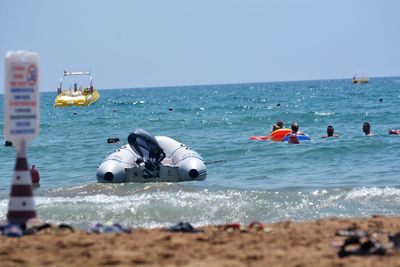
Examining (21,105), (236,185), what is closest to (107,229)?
(21,105)

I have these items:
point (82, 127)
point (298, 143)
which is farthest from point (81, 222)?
point (82, 127)

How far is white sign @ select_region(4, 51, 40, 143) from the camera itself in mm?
6875

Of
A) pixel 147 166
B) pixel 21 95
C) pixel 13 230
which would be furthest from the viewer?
pixel 147 166

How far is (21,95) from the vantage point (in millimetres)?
6918

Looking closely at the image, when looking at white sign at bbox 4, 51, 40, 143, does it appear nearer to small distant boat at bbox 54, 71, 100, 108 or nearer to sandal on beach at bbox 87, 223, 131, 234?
sandal on beach at bbox 87, 223, 131, 234

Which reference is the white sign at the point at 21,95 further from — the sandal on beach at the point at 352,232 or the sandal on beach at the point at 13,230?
the sandal on beach at the point at 352,232

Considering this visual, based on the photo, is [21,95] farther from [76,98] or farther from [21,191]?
[76,98]

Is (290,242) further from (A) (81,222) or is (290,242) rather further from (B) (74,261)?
(A) (81,222)

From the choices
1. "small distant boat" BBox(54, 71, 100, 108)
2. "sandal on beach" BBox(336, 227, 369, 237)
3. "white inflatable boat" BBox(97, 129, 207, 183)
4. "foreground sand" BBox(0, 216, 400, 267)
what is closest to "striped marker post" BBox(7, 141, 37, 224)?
"foreground sand" BBox(0, 216, 400, 267)

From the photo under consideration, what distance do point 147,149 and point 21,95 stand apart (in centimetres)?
896

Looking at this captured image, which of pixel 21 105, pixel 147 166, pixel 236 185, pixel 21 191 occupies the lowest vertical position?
pixel 236 185

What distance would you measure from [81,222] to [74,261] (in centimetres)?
560

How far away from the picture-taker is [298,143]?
2205 centimetres

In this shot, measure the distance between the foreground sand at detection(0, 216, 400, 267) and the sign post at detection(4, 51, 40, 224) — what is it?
1.84 feet
